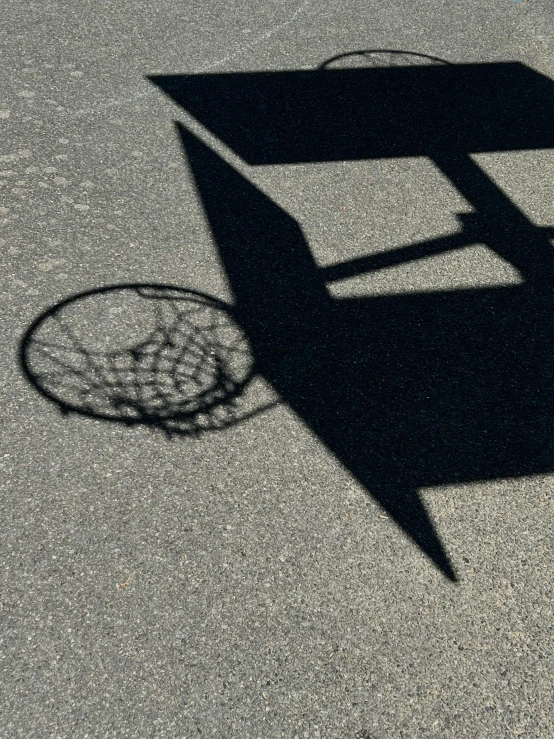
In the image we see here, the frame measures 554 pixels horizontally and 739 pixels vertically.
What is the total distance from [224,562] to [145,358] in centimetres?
136

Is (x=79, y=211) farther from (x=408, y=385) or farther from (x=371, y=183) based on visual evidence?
(x=408, y=385)

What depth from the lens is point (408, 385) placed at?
4.68 m

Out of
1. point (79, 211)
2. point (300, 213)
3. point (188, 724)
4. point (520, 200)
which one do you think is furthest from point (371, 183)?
point (188, 724)

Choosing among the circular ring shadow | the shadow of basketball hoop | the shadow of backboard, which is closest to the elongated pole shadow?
the shadow of backboard

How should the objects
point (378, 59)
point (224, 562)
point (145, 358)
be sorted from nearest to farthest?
point (224, 562), point (145, 358), point (378, 59)

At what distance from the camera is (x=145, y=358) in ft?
15.2

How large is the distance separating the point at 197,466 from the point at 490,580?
1447mm

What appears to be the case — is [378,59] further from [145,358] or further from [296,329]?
[145,358]

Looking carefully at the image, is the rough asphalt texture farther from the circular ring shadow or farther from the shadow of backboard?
the circular ring shadow

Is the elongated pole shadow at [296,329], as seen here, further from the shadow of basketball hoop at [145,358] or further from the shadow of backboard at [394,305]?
the shadow of basketball hoop at [145,358]

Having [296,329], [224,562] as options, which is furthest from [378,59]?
[224,562]

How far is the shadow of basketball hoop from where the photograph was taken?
4363 mm

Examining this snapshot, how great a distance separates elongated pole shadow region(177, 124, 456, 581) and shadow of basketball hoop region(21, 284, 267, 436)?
8.0 inches

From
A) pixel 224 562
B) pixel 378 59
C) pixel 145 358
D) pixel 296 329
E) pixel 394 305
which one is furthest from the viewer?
pixel 378 59
